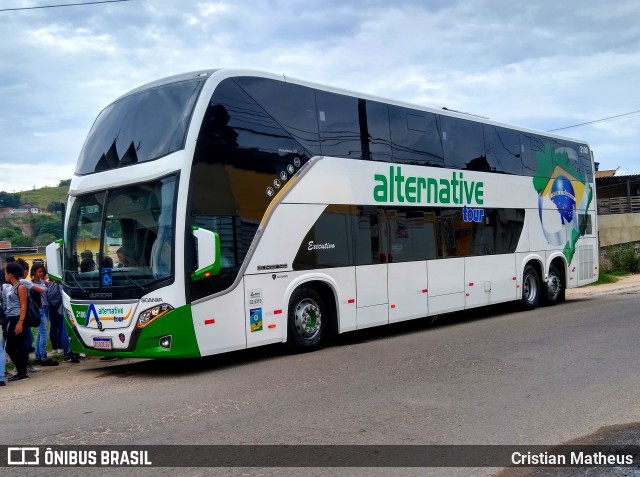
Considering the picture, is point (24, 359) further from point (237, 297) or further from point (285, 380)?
point (285, 380)

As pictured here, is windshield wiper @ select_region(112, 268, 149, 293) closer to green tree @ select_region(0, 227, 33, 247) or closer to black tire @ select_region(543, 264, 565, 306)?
black tire @ select_region(543, 264, 565, 306)

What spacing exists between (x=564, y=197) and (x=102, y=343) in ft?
44.3

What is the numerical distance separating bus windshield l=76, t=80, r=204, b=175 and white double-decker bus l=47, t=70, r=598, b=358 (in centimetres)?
2

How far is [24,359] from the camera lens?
997 centimetres

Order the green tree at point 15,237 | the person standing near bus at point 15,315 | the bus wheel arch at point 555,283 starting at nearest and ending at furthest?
the person standing near bus at point 15,315
the bus wheel arch at point 555,283
the green tree at point 15,237

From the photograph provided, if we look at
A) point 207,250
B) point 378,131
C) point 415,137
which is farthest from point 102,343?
point 415,137

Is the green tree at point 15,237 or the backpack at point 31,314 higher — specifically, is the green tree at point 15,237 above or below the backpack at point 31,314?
above

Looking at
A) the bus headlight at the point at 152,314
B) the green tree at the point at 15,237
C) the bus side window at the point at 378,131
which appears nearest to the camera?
the bus headlight at the point at 152,314

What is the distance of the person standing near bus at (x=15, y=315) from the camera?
969cm

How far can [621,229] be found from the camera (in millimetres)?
32406

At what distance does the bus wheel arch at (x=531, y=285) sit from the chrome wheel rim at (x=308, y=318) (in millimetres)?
7469

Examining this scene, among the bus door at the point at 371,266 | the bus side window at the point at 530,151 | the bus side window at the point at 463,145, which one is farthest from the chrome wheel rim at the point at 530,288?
the bus door at the point at 371,266

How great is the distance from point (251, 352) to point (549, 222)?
968cm

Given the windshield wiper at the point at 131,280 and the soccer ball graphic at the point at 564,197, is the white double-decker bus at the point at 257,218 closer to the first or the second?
the windshield wiper at the point at 131,280
